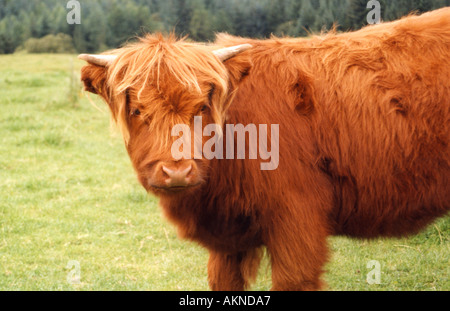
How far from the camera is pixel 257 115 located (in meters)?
3.35

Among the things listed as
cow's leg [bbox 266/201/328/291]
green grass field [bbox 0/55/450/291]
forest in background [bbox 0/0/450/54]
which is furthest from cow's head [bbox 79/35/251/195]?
cow's leg [bbox 266/201/328/291]

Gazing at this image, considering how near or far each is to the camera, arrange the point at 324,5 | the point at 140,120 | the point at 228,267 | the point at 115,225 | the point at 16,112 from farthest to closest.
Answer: the point at 16,112 < the point at 115,225 < the point at 324,5 < the point at 228,267 < the point at 140,120

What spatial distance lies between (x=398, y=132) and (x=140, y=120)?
163 centimetres

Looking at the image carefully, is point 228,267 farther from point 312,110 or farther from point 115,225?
point 115,225

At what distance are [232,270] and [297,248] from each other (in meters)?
0.84

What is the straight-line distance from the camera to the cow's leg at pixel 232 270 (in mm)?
3998

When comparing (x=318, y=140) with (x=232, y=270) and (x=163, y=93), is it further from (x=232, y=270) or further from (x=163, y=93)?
(x=232, y=270)

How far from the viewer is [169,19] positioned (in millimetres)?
9484

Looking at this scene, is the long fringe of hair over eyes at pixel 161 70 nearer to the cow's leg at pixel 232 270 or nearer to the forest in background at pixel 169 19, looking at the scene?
the forest in background at pixel 169 19

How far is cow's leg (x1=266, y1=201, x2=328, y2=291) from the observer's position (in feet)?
10.8

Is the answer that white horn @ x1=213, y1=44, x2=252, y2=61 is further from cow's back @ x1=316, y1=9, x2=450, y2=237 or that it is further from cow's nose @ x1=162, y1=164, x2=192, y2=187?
cow's nose @ x1=162, y1=164, x2=192, y2=187

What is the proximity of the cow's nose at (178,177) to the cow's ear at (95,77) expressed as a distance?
30.8 inches
